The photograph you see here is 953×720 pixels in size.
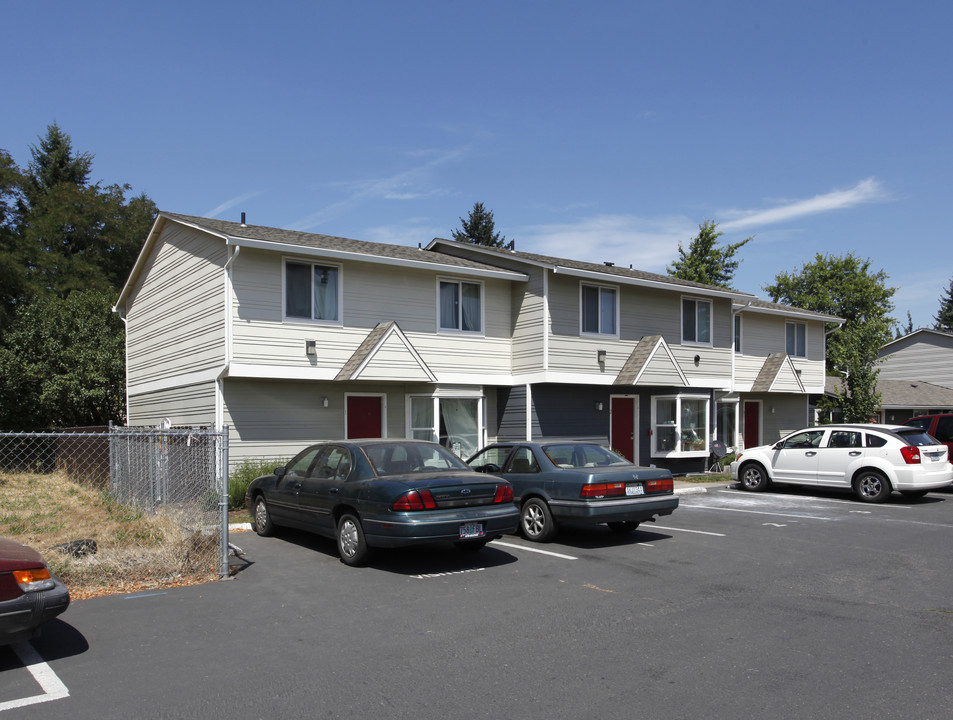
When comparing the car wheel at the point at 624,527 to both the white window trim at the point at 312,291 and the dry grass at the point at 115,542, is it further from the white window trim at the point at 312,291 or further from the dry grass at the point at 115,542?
the white window trim at the point at 312,291

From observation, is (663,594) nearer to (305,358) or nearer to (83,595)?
(83,595)

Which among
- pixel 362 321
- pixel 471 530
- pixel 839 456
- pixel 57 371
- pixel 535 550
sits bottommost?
pixel 535 550

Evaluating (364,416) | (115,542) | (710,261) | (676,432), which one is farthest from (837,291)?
(115,542)

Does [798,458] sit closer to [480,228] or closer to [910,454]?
[910,454]

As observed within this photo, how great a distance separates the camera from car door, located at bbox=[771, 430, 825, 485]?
1634 cm

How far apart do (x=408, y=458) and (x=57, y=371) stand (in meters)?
20.7

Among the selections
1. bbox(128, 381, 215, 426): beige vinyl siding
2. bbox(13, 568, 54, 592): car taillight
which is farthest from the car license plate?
bbox(128, 381, 215, 426): beige vinyl siding

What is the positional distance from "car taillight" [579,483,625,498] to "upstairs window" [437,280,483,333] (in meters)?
9.10

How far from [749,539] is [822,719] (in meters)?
6.64

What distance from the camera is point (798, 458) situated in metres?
16.6

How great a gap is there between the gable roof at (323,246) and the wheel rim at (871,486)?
885 centimetres

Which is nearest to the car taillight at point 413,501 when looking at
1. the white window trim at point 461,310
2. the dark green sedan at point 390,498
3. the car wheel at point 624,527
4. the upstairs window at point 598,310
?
the dark green sedan at point 390,498

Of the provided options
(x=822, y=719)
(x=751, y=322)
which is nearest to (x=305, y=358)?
(x=822, y=719)

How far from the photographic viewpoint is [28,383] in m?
25.2
